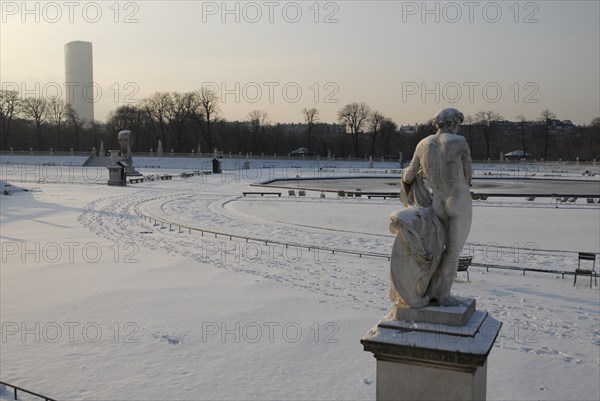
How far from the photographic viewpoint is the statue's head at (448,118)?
185 inches

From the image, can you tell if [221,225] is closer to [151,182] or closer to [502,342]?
[502,342]

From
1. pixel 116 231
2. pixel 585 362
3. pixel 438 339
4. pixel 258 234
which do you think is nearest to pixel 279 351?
pixel 585 362

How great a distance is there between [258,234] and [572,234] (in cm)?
1225

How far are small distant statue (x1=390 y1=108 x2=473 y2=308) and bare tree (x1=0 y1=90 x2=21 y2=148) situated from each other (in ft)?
363

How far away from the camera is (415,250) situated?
15.1 feet

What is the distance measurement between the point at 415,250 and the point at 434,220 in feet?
0.98

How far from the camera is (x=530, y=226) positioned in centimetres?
2448

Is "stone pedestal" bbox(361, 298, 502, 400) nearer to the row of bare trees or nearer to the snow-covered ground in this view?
the snow-covered ground

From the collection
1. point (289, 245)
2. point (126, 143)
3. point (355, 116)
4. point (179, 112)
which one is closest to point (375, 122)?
point (355, 116)

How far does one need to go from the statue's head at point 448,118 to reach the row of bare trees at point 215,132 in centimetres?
9779

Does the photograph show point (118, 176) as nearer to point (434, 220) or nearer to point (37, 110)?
point (434, 220)

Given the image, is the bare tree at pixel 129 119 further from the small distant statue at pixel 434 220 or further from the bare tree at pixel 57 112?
the small distant statue at pixel 434 220

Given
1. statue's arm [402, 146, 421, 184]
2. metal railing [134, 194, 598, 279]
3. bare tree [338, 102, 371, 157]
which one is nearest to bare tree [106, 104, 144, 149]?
bare tree [338, 102, 371, 157]

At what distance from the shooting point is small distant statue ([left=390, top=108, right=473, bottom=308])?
456 centimetres
